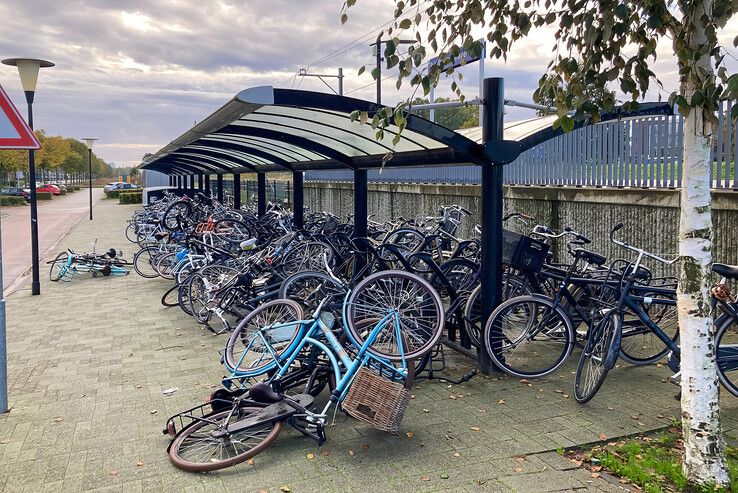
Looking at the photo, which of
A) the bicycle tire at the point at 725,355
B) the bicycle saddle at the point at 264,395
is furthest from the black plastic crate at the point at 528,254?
the bicycle saddle at the point at 264,395

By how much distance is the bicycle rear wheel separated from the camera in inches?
135

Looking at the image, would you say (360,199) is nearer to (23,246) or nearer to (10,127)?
(10,127)

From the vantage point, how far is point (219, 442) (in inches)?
141

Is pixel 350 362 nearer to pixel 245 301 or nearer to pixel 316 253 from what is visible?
pixel 245 301

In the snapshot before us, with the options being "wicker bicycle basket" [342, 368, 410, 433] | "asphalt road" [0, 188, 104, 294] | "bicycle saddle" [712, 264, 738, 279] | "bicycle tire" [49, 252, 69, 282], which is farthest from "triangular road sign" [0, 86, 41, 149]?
"bicycle tire" [49, 252, 69, 282]

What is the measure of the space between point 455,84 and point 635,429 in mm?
2404

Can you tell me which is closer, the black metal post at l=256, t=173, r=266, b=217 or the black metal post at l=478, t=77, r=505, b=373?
the black metal post at l=478, t=77, r=505, b=373

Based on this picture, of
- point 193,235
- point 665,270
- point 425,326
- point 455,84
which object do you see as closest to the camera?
point 455,84

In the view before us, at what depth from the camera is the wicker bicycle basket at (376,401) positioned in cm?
362

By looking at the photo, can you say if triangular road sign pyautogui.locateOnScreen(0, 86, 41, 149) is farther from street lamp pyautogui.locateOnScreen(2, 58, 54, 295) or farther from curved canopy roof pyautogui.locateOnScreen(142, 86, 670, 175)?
street lamp pyautogui.locateOnScreen(2, 58, 54, 295)

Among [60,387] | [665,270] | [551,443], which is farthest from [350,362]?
[665,270]

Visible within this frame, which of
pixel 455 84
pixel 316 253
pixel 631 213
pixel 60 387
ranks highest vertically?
pixel 455 84

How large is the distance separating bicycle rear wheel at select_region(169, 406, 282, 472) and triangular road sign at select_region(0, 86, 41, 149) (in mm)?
2360

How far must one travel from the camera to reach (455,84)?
12.0 ft
